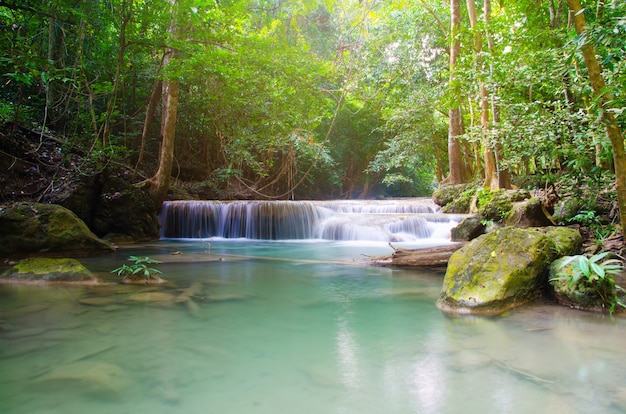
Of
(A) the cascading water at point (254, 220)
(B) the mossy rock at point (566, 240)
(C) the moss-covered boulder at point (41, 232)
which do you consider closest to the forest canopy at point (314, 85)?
(B) the mossy rock at point (566, 240)

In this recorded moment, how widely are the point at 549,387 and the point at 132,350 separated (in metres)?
2.70

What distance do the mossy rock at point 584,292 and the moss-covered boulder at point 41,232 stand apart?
730 centimetres

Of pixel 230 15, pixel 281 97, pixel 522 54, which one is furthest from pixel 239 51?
pixel 522 54

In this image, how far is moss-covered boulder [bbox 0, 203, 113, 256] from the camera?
21.0 feet

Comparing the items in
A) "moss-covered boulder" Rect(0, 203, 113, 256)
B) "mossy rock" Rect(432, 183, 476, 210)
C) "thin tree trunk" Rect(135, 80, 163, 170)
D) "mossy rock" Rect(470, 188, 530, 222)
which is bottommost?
"moss-covered boulder" Rect(0, 203, 113, 256)

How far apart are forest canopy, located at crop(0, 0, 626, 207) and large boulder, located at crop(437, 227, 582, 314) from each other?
1108 mm

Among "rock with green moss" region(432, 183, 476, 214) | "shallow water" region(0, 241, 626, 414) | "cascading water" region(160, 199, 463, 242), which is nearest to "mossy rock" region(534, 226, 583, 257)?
"shallow water" region(0, 241, 626, 414)

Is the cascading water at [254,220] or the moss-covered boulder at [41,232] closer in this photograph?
the moss-covered boulder at [41,232]

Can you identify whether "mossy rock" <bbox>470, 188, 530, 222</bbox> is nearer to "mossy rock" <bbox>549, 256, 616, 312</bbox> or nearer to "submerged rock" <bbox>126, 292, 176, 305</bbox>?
"mossy rock" <bbox>549, 256, 616, 312</bbox>

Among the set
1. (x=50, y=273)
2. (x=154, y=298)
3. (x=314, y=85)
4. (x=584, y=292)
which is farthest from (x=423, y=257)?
(x=314, y=85)

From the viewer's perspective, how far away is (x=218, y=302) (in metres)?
4.20

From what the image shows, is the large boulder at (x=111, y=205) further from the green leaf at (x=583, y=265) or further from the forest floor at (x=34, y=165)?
the green leaf at (x=583, y=265)

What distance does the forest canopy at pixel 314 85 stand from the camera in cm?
550

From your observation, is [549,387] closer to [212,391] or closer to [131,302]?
[212,391]
